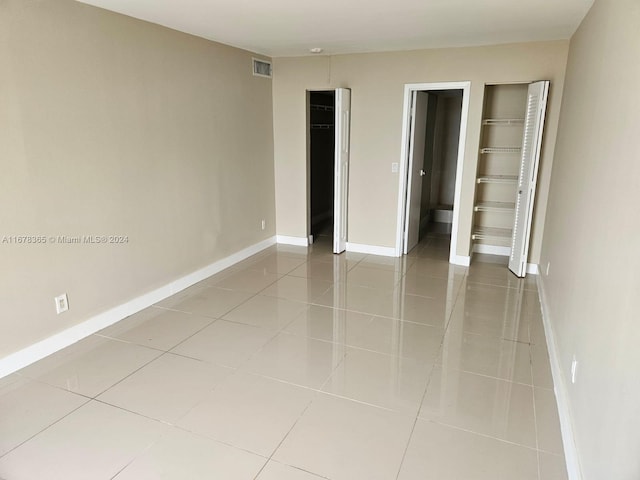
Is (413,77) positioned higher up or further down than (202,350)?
higher up

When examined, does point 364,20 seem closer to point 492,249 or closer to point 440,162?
point 492,249

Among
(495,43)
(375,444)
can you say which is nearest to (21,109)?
(375,444)

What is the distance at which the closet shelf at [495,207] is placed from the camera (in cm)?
521

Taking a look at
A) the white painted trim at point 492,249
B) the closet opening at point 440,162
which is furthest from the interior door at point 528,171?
the closet opening at point 440,162

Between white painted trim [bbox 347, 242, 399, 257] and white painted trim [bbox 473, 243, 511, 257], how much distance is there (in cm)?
116

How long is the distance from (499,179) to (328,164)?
2.96 meters

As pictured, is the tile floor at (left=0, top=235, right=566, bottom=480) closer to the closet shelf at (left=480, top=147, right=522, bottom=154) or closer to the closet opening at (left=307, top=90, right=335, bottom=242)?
the closet shelf at (left=480, top=147, right=522, bottom=154)

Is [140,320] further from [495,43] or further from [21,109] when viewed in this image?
[495,43]

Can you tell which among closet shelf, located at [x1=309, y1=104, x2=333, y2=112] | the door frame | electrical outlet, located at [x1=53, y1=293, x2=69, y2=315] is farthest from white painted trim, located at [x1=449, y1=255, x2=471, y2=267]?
electrical outlet, located at [x1=53, y1=293, x2=69, y2=315]

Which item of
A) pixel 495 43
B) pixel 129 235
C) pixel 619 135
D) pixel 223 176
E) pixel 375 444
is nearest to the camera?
pixel 619 135

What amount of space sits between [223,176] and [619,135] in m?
3.72

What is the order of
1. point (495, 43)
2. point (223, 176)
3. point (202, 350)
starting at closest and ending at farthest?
point (202, 350) → point (495, 43) → point (223, 176)

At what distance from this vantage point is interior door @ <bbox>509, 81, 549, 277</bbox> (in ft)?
13.9

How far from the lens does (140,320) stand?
3.62 m
